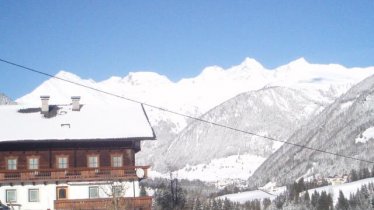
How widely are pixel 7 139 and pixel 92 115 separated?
9.70m

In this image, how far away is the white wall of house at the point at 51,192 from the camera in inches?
2290

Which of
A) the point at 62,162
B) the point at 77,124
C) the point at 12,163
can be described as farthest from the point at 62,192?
the point at 77,124

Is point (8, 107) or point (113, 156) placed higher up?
point (8, 107)

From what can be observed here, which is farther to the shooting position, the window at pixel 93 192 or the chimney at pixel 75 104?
the chimney at pixel 75 104

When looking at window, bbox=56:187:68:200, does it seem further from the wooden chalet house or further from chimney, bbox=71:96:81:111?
chimney, bbox=71:96:81:111

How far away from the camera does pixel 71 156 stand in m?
62.1

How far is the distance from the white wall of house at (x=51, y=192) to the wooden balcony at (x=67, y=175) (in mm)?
511

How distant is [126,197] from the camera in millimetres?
56969

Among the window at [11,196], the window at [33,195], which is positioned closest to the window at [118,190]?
the window at [33,195]

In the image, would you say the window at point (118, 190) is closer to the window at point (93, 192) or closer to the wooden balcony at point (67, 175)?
the wooden balcony at point (67, 175)

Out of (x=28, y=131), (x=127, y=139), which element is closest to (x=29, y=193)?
(x=28, y=131)

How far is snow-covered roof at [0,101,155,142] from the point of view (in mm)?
60969

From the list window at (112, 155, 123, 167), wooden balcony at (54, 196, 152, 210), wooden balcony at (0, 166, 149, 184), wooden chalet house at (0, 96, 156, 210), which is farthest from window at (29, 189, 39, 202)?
window at (112, 155, 123, 167)

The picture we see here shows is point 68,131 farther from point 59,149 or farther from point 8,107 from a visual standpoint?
point 8,107
